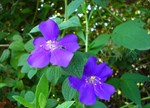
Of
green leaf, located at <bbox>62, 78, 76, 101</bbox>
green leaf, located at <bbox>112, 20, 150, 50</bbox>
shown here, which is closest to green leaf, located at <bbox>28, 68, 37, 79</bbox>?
green leaf, located at <bbox>62, 78, 76, 101</bbox>

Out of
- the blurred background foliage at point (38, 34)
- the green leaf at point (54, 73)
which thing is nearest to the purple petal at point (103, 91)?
the green leaf at point (54, 73)

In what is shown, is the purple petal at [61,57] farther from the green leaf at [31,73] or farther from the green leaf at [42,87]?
the green leaf at [31,73]

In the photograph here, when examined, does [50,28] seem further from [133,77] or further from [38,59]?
[133,77]

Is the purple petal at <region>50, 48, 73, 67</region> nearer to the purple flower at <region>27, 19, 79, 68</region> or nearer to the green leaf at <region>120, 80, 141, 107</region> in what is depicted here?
the purple flower at <region>27, 19, 79, 68</region>

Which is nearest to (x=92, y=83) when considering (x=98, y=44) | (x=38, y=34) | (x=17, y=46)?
(x=98, y=44)

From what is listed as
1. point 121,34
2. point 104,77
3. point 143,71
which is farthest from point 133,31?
point 143,71

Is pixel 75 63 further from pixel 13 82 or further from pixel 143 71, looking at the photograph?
pixel 143 71
